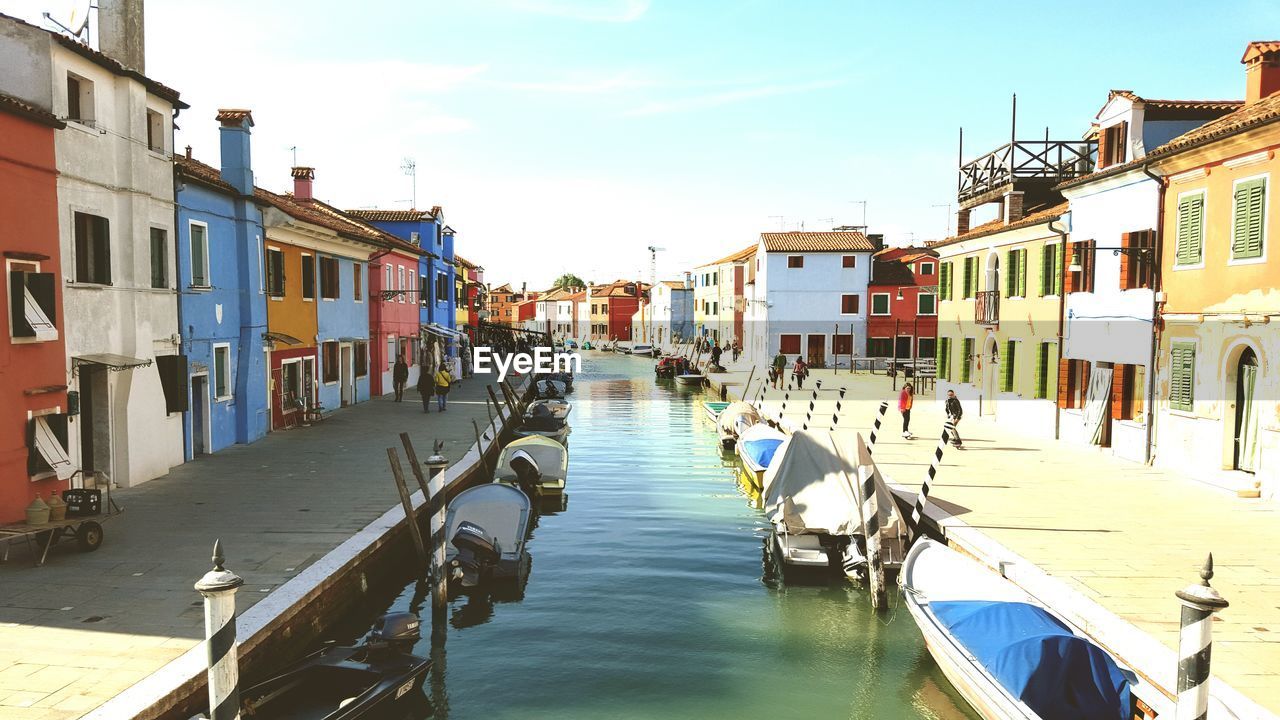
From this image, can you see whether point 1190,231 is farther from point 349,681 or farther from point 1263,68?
point 349,681

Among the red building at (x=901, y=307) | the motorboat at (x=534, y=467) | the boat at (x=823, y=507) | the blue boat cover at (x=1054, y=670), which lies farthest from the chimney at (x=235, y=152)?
the red building at (x=901, y=307)

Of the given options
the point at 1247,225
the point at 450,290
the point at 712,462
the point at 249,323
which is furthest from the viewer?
the point at 450,290

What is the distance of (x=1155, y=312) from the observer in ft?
58.9

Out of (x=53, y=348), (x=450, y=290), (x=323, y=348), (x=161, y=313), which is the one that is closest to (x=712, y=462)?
(x=323, y=348)

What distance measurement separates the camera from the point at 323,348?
26.8 m

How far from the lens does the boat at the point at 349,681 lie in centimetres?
773

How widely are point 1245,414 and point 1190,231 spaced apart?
→ 12.6 ft

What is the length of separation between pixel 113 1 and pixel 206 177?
3.86 m

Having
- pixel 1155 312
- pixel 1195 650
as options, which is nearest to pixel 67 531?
pixel 1195 650

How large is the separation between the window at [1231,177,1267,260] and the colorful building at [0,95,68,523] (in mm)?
20154

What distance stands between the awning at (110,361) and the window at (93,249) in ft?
4.24

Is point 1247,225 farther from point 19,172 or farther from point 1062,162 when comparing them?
point 19,172

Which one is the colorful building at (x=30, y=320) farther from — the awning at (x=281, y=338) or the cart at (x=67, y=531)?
the awning at (x=281, y=338)

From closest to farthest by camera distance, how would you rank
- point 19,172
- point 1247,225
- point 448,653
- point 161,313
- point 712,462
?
point 448,653 → point 19,172 → point 1247,225 → point 161,313 → point 712,462
